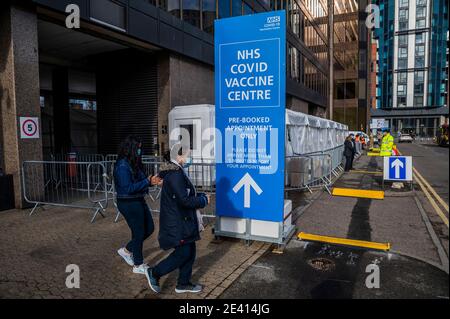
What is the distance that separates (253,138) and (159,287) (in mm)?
2602

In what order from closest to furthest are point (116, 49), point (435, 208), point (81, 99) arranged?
point (435, 208) → point (116, 49) → point (81, 99)

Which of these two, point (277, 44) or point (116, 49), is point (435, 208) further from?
point (116, 49)

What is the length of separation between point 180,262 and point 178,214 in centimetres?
58

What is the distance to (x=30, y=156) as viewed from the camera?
848 centimetres

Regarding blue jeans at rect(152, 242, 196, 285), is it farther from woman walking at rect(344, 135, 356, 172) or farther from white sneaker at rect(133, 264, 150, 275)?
woman walking at rect(344, 135, 356, 172)

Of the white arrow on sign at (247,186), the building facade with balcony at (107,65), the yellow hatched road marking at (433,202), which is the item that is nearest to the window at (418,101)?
the building facade with balcony at (107,65)

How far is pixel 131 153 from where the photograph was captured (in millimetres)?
4109

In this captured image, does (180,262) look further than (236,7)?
No

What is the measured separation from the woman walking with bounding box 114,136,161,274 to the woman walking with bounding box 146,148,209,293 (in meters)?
0.44

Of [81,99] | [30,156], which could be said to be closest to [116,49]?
[30,156]

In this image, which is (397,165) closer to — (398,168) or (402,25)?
(398,168)

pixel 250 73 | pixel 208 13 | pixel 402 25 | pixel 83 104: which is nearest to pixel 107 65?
Result: pixel 208 13

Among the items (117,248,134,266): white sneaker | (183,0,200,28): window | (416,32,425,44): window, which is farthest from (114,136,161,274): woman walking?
(416,32,425,44): window

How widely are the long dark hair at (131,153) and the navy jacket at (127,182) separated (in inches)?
2.1
